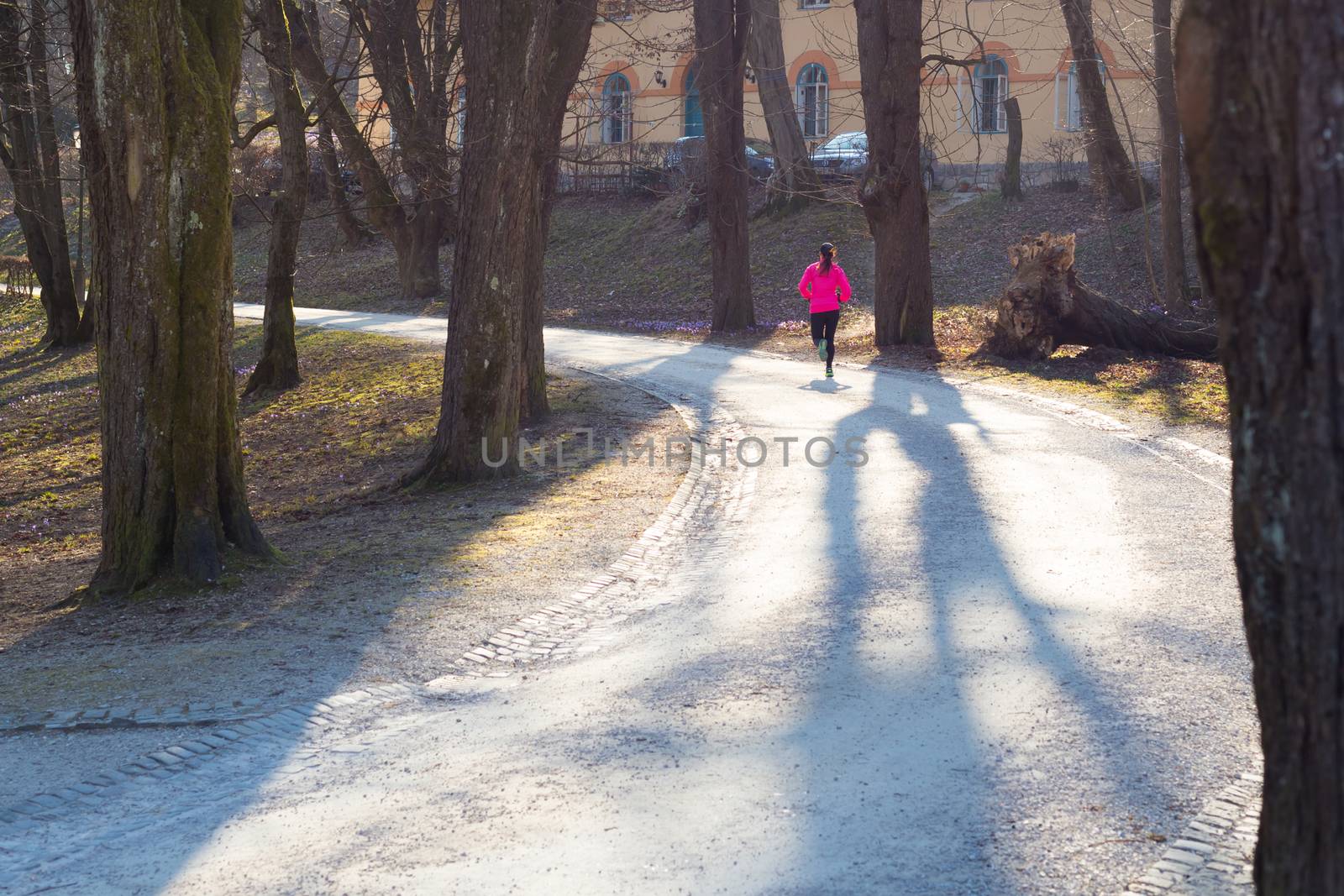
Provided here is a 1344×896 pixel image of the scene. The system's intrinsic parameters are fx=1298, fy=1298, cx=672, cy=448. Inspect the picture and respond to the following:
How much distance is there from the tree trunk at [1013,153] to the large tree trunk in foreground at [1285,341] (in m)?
31.6

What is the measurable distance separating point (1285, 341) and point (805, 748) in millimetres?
3104

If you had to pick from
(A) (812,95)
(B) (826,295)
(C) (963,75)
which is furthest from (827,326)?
(A) (812,95)

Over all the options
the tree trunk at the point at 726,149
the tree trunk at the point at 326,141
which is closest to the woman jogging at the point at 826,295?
the tree trunk at the point at 326,141

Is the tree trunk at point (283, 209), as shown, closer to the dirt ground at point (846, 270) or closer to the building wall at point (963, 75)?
the dirt ground at point (846, 270)

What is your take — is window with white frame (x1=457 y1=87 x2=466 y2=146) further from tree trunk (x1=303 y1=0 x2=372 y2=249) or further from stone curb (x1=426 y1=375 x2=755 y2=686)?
stone curb (x1=426 y1=375 x2=755 y2=686)

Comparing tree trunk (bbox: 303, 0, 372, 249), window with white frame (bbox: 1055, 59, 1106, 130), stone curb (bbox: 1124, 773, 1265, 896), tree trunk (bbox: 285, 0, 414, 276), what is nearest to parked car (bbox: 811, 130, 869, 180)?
window with white frame (bbox: 1055, 59, 1106, 130)

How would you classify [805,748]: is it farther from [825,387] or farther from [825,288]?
[825,288]

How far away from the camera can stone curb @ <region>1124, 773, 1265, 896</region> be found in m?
4.14

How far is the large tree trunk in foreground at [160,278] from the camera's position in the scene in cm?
857

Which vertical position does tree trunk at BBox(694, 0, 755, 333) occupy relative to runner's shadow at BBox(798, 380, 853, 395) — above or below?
above

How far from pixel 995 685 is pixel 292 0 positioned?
50.8 feet

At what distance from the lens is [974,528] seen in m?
9.36

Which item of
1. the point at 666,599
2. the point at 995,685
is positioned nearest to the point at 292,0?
the point at 666,599

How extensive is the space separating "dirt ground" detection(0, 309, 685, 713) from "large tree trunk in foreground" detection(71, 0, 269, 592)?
1.68ft
